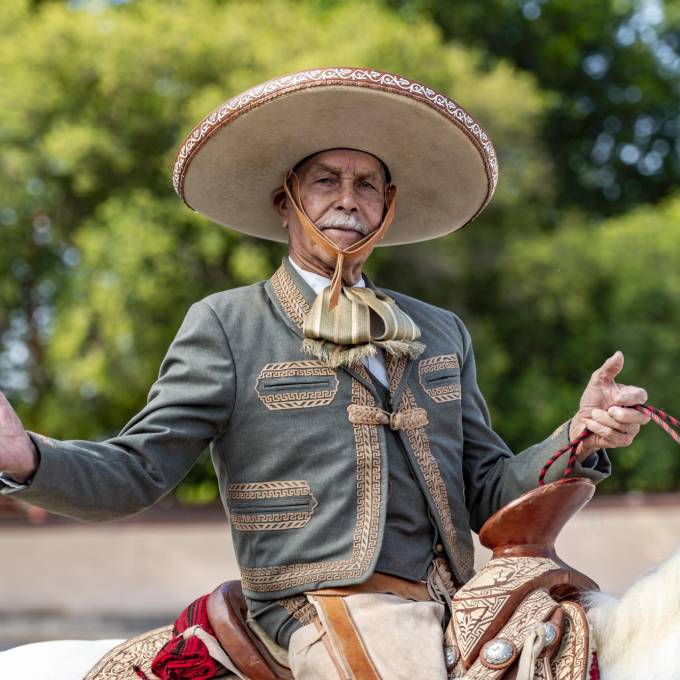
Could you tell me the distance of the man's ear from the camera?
3.17 meters

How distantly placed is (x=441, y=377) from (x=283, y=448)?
1.69 feet

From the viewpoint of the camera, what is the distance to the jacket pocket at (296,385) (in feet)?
9.16

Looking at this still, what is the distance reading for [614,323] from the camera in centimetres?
1647

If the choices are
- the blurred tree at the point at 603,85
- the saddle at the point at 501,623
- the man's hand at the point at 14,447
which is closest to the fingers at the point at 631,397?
the saddle at the point at 501,623

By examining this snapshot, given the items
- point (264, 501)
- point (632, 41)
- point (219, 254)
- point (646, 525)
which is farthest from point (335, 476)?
point (632, 41)

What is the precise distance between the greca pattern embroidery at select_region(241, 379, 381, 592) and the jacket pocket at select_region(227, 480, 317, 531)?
10 centimetres

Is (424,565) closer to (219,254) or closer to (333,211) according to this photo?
(333,211)

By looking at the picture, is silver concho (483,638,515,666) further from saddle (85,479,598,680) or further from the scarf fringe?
the scarf fringe

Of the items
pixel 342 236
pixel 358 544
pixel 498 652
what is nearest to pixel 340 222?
pixel 342 236

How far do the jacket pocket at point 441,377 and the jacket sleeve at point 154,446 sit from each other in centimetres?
52

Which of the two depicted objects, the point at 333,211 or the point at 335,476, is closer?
the point at 335,476

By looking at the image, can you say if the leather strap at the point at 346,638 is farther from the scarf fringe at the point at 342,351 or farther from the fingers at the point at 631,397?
the fingers at the point at 631,397

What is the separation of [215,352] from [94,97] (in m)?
12.4

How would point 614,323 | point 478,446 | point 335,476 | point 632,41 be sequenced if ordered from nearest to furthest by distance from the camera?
point 335,476, point 478,446, point 614,323, point 632,41
